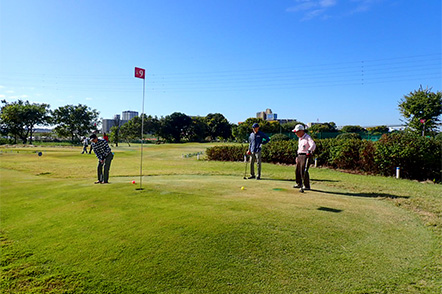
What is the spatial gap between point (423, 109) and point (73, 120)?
8036 centimetres

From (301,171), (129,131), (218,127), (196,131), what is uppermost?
(218,127)

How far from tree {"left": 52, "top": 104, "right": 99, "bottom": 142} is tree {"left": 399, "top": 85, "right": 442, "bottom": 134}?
72055 mm

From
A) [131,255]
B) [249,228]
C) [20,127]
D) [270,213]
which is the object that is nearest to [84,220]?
[131,255]

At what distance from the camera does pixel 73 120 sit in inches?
3095

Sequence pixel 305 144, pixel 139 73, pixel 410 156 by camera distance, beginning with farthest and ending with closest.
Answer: pixel 410 156, pixel 139 73, pixel 305 144

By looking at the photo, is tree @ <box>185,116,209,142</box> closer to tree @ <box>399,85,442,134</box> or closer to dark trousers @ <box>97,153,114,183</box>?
tree @ <box>399,85,442,134</box>

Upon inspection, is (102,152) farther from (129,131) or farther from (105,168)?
(129,131)

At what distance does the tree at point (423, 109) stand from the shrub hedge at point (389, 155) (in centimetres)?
2435

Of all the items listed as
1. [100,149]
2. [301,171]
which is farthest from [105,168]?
[301,171]

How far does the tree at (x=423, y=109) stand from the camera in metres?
34.8

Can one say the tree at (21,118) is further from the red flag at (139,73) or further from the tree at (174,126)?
the red flag at (139,73)

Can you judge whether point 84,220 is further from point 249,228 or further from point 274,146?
point 274,146

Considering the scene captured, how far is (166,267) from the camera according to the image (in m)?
3.72

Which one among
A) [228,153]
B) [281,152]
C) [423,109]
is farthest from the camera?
[423,109]
